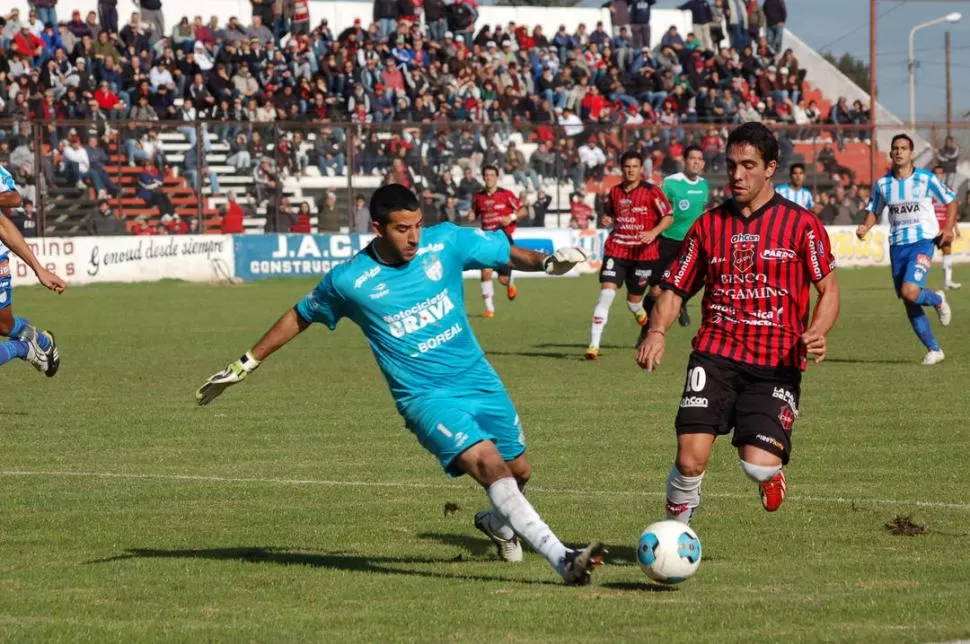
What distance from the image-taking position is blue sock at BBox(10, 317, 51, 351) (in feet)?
45.2

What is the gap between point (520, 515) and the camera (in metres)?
6.62

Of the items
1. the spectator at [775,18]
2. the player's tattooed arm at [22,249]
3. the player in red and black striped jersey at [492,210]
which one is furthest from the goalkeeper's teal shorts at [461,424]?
the spectator at [775,18]

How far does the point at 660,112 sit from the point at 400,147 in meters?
10.2

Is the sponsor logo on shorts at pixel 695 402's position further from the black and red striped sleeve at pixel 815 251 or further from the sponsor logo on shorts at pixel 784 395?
the black and red striped sleeve at pixel 815 251

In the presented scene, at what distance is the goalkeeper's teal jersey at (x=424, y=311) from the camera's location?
23.2 feet

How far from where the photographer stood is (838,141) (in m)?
42.1

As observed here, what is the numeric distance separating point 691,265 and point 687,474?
1012 millimetres

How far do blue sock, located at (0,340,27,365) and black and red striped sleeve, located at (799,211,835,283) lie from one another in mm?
8301

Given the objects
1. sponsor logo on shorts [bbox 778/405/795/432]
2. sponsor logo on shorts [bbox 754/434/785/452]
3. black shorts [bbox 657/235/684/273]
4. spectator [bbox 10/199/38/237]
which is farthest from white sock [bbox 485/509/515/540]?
spectator [bbox 10/199/38/237]

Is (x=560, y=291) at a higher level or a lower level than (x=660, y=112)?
lower

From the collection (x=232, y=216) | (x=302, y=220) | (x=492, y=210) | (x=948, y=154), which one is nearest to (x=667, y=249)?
(x=492, y=210)

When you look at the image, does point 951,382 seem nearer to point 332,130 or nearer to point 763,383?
point 763,383

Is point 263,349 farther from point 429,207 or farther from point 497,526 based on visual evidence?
point 429,207

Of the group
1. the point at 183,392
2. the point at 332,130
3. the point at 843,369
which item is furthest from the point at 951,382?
the point at 332,130
